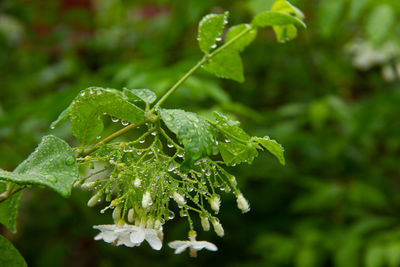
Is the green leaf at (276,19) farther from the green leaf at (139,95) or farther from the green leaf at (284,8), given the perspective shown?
the green leaf at (139,95)

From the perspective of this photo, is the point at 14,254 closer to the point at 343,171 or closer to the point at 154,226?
the point at 154,226

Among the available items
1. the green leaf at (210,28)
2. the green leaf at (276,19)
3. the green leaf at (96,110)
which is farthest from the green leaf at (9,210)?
the green leaf at (276,19)

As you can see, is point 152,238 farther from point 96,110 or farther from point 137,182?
point 96,110

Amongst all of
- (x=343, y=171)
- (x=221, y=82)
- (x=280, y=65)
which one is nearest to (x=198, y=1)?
(x=221, y=82)

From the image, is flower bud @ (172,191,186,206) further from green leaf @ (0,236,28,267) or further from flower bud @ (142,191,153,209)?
green leaf @ (0,236,28,267)

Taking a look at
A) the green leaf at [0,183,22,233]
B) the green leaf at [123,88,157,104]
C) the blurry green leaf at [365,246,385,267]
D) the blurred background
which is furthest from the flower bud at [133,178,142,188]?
the blurry green leaf at [365,246,385,267]

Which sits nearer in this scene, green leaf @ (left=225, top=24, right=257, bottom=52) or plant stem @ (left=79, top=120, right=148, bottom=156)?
plant stem @ (left=79, top=120, right=148, bottom=156)

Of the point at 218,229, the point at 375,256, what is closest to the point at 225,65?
the point at 218,229
